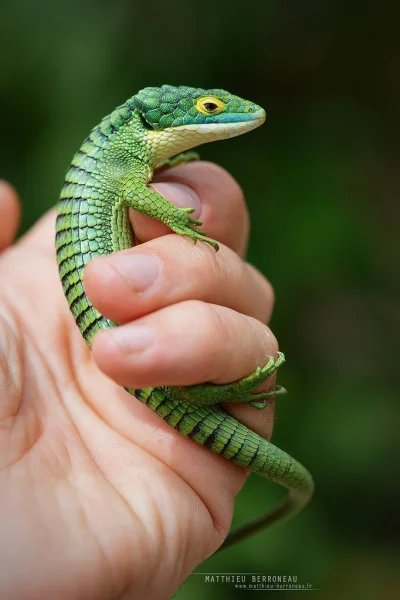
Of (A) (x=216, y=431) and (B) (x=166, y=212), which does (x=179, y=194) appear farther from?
(A) (x=216, y=431)

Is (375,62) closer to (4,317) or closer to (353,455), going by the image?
(353,455)

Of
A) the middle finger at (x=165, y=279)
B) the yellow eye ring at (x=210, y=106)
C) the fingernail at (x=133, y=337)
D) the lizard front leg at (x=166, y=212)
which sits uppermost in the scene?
the yellow eye ring at (x=210, y=106)

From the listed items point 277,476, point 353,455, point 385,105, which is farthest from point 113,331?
point 385,105

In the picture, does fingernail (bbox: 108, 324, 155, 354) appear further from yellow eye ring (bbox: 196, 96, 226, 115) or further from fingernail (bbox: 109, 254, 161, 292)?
yellow eye ring (bbox: 196, 96, 226, 115)

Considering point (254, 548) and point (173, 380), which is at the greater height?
point (173, 380)

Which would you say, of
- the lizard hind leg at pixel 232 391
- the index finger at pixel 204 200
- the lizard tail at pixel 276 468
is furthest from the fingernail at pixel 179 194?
the lizard tail at pixel 276 468

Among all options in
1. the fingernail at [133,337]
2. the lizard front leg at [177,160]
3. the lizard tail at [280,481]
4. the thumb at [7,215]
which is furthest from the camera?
the thumb at [7,215]

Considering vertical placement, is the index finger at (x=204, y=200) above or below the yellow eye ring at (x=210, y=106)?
below

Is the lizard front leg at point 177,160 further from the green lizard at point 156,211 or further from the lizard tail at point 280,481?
the lizard tail at point 280,481
